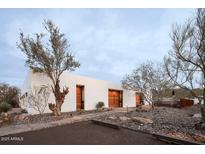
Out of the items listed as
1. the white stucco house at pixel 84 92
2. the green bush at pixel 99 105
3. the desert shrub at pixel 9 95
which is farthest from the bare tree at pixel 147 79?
the desert shrub at pixel 9 95

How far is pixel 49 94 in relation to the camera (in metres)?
13.4

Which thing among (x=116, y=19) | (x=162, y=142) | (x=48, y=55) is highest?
(x=116, y=19)

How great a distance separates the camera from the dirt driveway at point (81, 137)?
5863 millimetres

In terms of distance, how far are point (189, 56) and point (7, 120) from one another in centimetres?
902

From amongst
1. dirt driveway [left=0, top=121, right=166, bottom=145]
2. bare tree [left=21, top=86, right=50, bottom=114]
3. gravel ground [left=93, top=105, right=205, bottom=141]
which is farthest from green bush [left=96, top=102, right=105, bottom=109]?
dirt driveway [left=0, top=121, right=166, bottom=145]

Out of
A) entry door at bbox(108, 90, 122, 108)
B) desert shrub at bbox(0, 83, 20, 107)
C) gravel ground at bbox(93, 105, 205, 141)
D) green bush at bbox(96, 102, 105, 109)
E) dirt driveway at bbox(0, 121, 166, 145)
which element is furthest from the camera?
entry door at bbox(108, 90, 122, 108)

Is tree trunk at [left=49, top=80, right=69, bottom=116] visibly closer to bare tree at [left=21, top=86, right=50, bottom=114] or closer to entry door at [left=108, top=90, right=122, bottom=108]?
bare tree at [left=21, top=86, right=50, bottom=114]

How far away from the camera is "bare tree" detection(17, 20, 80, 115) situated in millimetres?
12164

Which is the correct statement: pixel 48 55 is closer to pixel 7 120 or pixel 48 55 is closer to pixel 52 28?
pixel 52 28

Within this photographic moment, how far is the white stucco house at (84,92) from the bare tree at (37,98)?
0.63 ft

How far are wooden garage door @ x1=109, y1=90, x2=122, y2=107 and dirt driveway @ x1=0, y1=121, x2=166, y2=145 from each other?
1234cm

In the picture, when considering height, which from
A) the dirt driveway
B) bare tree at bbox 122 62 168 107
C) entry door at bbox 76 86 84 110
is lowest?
the dirt driveway

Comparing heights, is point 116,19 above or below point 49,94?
above
